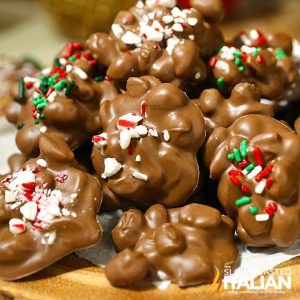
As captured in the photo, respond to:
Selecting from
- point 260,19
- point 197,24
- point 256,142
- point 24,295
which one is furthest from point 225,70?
point 260,19

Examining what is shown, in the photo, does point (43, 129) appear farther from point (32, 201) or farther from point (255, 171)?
point (255, 171)

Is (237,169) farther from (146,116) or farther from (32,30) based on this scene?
(32,30)

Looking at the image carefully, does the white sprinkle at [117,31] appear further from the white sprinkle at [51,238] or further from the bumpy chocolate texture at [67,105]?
the white sprinkle at [51,238]

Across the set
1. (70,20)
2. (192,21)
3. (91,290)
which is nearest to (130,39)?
(192,21)

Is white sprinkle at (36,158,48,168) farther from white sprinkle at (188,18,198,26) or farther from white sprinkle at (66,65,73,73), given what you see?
white sprinkle at (188,18,198,26)

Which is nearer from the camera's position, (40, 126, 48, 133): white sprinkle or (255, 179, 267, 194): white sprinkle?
(255, 179, 267, 194): white sprinkle

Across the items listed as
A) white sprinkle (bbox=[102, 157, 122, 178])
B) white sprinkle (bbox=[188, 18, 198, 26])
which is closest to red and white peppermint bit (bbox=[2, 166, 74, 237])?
white sprinkle (bbox=[102, 157, 122, 178])
